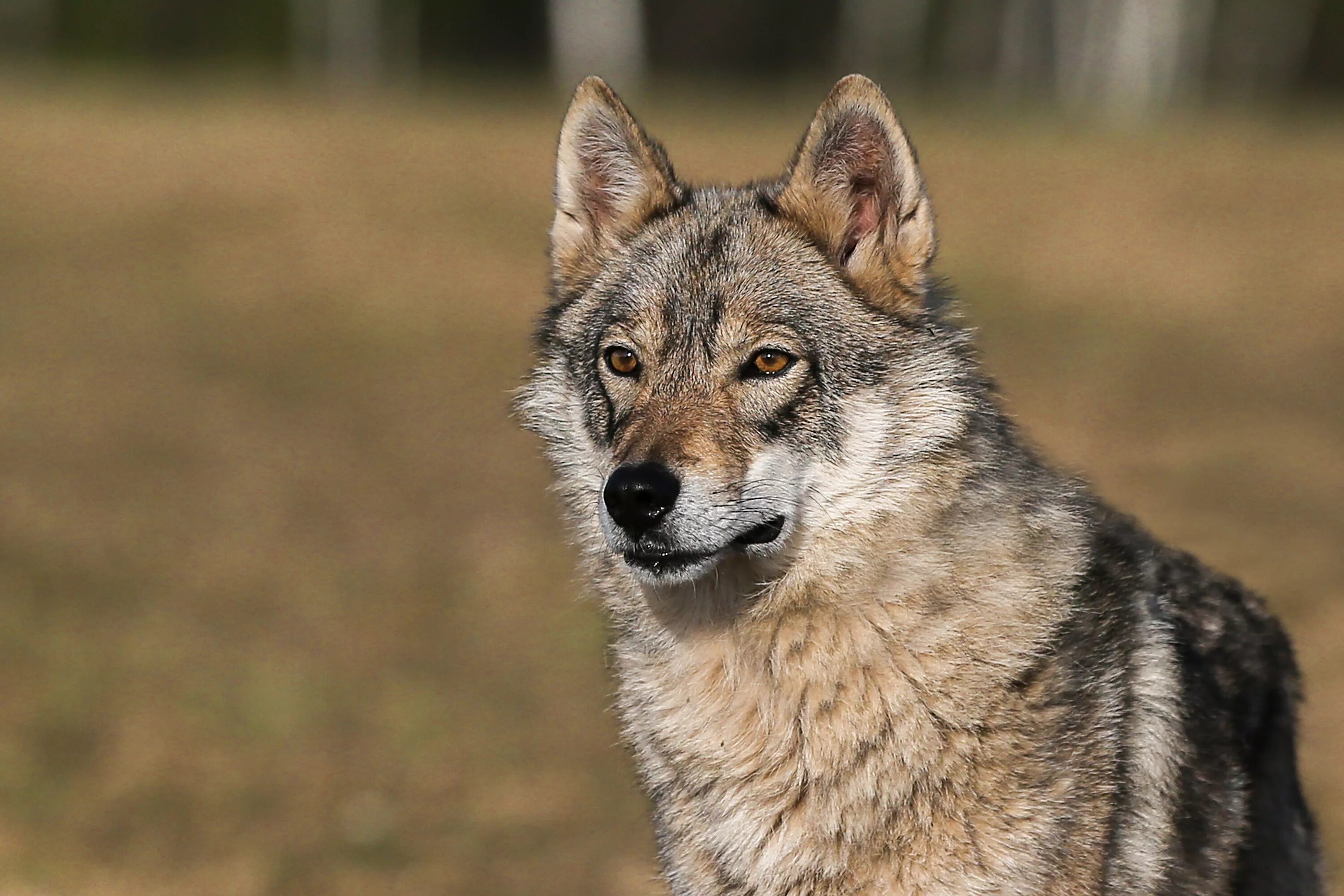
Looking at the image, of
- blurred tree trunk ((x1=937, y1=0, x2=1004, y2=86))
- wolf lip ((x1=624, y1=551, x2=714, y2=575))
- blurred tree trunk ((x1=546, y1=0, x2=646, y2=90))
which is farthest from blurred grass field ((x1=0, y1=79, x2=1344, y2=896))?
blurred tree trunk ((x1=937, y1=0, x2=1004, y2=86))

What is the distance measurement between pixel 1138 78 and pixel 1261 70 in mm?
9838

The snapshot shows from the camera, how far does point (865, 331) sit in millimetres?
4406

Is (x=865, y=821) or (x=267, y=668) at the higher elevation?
(x=865, y=821)

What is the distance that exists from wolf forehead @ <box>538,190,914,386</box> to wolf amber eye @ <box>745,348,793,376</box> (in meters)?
0.04

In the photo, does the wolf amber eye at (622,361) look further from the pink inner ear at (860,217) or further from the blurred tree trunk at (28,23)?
the blurred tree trunk at (28,23)

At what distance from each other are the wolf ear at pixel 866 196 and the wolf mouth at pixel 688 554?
75cm

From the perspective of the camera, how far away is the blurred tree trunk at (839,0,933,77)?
43.2 metres

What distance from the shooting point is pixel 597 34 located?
129ft

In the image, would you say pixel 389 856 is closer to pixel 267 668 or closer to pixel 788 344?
pixel 267 668

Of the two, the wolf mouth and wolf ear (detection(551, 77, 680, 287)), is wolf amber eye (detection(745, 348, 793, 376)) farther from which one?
wolf ear (detection(551, 77, 680, 287))

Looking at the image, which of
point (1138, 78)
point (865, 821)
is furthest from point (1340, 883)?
point (1138, 78)

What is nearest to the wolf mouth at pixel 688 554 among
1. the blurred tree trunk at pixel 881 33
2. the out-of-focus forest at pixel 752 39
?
the out-of-focus forest at pixel 752 39

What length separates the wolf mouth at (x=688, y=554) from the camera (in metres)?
4.13

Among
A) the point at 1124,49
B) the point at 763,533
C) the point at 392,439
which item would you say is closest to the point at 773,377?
the point at 763,533
